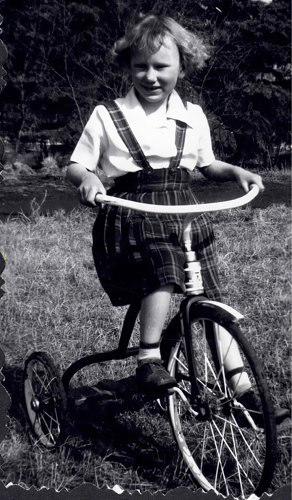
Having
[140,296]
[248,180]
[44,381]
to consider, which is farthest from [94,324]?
[248,180]

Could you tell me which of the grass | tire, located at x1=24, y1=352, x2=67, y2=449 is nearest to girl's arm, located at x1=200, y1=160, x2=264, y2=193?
the grass

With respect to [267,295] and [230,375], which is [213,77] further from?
[230,375]

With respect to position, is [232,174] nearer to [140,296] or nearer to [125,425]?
[140,296]

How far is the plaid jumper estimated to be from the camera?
5.83 feet

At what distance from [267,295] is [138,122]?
A: 5.68ft

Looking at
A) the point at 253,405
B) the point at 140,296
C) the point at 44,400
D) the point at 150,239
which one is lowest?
the point at 44,400

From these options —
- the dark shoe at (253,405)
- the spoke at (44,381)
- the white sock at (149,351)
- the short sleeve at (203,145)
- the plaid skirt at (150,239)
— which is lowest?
the spoke at (44,381)

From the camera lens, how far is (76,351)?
2.73 metres

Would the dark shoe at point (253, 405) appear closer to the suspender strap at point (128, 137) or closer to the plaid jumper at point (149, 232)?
the plaid jumper at point (149, 232)

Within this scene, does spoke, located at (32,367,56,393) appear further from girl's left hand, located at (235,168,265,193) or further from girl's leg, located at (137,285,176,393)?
girl's left hand, located at (235,168,265,193)

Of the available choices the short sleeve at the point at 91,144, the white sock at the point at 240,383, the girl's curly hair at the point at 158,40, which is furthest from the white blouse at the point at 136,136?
the white sock at the point at 240,383

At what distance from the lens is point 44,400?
2.25m

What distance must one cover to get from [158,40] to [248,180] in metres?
0.44

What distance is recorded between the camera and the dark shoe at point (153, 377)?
5.90 ft
